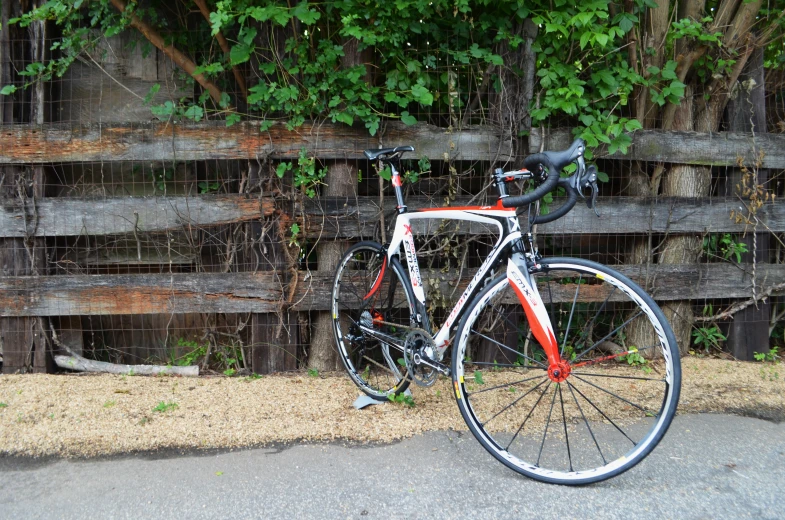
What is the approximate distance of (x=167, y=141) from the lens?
395 centimetres

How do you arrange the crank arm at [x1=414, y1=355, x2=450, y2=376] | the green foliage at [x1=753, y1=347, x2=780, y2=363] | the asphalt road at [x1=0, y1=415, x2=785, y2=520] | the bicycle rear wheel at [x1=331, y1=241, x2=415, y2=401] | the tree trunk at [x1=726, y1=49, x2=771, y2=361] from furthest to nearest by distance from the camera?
1. the green foliage at [x1=753, y1=347, x2=780, y2=363]
2. the tree trunk at [x1=726, y1=49, x2=771, y2=361]
3. the bicycle rear wheel at [x1=331, y1=241, x2=415, y2=401]
4. the crank arm at [x1=414, y1=355, x2=450, y2=376]
5. the asphalt road at [x1=0, y1=415, x2=785, y2=520]

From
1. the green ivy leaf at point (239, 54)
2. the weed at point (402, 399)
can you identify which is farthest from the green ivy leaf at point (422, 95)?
the weed at point (402, 399)

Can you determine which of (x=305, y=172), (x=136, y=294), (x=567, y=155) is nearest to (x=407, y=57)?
(x=305, y=172)

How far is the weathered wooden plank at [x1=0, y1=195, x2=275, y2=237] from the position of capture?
3.97 metres

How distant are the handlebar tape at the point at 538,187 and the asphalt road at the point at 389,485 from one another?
1.31m

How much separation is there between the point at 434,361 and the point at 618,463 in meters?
1.04

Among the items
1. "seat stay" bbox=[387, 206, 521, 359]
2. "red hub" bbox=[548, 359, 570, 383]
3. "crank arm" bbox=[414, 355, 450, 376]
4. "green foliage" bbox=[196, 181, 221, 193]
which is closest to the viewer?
"red hub" bbox=[548, 359, 570, 383]

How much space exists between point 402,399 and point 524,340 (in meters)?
1.33

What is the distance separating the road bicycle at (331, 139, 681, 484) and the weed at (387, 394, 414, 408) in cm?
5

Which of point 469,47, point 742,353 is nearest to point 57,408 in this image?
point 469,47

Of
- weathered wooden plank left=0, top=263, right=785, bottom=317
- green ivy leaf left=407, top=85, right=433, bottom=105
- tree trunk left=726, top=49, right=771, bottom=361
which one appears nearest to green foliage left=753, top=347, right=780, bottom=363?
tree trunk left=726, top=49, right=771, bottom=361

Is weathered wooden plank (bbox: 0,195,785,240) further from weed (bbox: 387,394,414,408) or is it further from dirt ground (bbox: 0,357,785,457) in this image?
weed (bbox: 387,394,414,408)

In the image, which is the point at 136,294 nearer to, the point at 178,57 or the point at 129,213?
the point at 129,213

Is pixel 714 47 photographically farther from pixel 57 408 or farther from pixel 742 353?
pixel 57 408
